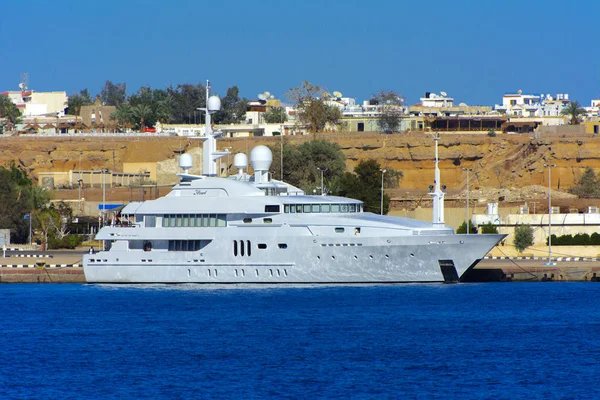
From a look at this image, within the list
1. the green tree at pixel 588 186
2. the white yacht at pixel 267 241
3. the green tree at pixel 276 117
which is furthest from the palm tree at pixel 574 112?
the white yacht at pixel 267 241

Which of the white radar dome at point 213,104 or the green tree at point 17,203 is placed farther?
the green tree at point 17,203

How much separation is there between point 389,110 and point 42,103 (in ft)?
161

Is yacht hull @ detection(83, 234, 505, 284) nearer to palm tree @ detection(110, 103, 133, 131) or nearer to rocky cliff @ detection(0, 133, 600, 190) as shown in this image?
rocky cliff @ detection(0, 133, 600, 190)

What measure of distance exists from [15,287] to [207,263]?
886 cm

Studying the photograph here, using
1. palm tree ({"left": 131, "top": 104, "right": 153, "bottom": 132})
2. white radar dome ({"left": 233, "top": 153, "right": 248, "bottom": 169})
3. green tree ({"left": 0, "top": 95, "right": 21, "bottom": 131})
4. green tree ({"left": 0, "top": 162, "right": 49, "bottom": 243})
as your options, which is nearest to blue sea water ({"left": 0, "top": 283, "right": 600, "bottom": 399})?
white radar dome ({"left": 233, "top": 153, "right": 248, "bottom": 169})

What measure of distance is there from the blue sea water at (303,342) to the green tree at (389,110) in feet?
212

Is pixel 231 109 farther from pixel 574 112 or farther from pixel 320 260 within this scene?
pixel 320 260

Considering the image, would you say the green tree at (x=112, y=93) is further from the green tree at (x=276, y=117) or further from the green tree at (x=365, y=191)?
the green tree at (x=365, y=191)

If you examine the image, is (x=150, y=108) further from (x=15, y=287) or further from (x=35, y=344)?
(x=35, y=344)

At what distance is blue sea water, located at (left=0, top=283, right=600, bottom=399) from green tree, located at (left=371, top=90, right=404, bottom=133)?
64734mm

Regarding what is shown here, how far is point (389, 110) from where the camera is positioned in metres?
121

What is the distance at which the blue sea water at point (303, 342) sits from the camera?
105 feet

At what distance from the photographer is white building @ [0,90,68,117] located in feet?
474

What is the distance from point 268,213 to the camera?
5012 cm
